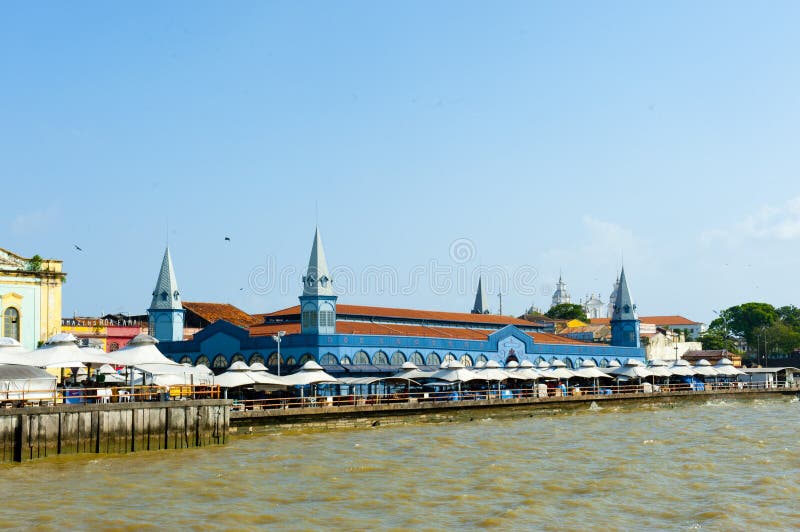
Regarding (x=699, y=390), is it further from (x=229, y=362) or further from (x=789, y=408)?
→ (x=229, y=362)

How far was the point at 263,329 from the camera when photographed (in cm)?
→ 7438

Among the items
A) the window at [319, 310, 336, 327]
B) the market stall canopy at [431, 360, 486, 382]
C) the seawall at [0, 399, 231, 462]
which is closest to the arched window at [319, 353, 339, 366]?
the window at [319, 310, 336, 327]

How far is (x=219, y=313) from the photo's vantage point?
3548 inches

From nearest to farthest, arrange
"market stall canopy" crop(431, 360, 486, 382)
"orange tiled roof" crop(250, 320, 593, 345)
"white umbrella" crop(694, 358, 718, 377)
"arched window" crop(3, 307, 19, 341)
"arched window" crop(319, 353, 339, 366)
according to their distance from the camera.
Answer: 1. "arched window" crop(3, 307, 19, 341)
2. "market stall canopy" crop(431, 360, 486, 382)
3. "arched window" crop(319, 353, 339, 366)
4. "orange tiled roof" crop(250, 320, 593, 345)
5. "white umbrella" crop(694, 358, 718, 377)

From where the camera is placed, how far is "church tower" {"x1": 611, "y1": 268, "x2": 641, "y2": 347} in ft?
317

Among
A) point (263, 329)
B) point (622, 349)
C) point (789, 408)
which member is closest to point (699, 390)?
point (789, 408)

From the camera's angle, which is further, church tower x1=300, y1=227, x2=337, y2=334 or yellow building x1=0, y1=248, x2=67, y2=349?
church tower x1=300, y1=227, x2=337, y2=334

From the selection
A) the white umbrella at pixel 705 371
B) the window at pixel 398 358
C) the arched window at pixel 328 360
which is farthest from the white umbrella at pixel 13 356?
the white umbrella at pixel 705 371

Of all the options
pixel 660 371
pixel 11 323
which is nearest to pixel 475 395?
pixel 660 371

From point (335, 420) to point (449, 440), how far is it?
8159 millimetres

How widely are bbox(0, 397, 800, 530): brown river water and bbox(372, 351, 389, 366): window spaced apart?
23.5 metres

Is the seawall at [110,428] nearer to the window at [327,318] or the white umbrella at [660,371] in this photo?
the window at [327,318]

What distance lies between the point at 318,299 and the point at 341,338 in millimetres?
3348

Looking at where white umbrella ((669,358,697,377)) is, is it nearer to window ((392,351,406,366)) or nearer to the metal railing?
the metal railing
